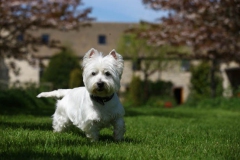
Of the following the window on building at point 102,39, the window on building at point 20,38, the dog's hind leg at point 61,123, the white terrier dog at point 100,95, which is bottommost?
the dog's hind leg at point 61,123

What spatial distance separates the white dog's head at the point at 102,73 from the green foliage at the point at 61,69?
30265mm

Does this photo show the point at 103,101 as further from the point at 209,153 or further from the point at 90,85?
the point at 209,153

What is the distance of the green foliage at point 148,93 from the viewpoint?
28.6 m

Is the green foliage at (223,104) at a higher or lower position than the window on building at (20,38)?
lower

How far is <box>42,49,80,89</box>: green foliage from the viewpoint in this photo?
3647cm

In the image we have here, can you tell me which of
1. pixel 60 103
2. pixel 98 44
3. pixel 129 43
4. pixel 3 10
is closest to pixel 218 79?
pixel 129 43

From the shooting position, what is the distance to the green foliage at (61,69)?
3647 centimetres

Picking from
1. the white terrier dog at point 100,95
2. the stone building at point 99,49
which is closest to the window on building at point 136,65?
the stone building at point 99,49

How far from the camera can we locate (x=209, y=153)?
5324 millimetres

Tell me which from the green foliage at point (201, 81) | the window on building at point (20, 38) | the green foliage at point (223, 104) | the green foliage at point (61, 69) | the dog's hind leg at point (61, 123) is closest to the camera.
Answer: the dog's hind leg at point (61, 123)

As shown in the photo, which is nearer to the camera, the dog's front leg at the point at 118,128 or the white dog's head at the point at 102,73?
the white dog's head at the point at 102,73

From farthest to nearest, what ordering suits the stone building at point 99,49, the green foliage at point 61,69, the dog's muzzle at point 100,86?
the stone building at point 99,49, the green foliage at point 61,69, the dog's muzzle at point 100,86

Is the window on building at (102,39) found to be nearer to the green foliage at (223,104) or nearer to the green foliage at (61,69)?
the green foliage at (61,69)

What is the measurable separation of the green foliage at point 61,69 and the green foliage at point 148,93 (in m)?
5.80
